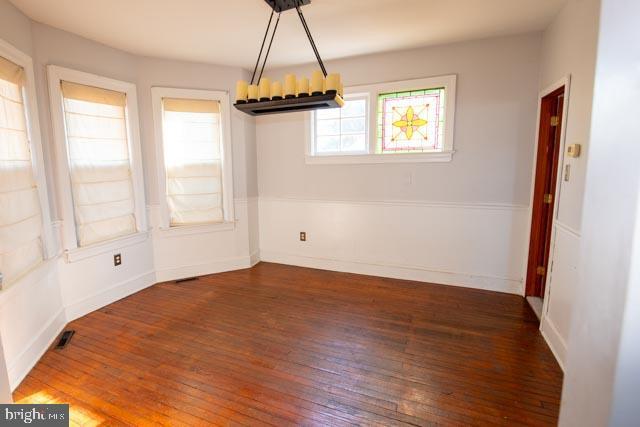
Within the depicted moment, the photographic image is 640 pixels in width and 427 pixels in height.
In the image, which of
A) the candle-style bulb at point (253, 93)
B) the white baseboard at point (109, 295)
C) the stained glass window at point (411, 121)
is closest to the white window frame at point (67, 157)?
the white baseboard at point (109, 295)

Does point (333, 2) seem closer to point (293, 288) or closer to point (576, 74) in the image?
point (576, 74)

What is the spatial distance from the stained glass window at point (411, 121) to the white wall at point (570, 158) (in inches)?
42.0

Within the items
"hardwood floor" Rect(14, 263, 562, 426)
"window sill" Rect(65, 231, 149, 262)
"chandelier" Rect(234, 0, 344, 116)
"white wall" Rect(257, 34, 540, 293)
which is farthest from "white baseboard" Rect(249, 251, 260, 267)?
"chandelier" Rect(234, 0, 344, 116)

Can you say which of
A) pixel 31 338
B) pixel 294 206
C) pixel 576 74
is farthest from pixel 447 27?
pixel 31 338

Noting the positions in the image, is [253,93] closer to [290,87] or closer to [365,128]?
[290,87]

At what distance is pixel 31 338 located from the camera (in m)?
2.30

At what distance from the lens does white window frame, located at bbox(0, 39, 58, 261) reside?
2.45m

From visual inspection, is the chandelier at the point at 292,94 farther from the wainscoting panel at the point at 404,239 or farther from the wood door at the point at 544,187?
the wood door at the point at 544,187

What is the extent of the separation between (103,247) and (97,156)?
0.90 m

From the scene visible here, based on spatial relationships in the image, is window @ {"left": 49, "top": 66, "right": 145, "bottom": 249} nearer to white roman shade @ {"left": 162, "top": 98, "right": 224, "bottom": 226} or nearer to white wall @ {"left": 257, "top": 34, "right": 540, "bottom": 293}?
white roman shade @ {"left": 162, "top": 98, "right": 224, "bottom": 226}

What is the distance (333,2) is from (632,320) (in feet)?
8.30

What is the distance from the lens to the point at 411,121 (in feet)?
11.7

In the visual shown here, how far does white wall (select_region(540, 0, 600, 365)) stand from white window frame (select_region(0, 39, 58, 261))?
3.85 m

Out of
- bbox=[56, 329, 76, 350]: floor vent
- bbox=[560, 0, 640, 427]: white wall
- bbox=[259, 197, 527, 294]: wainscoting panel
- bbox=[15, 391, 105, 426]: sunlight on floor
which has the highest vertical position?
bbox=[560, 0, 640, 427]: white wall
